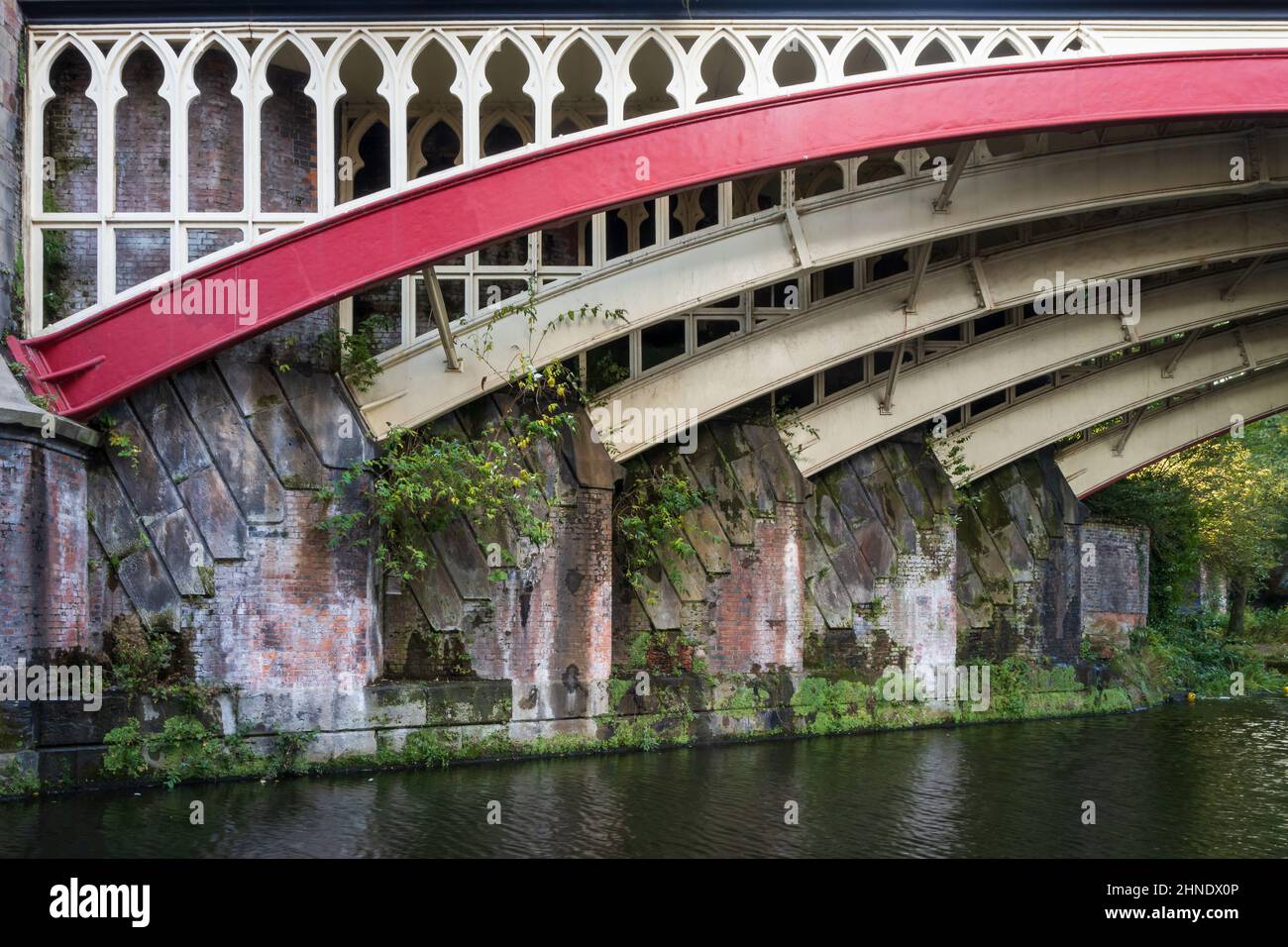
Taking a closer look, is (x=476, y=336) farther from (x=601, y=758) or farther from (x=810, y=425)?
(x=810, y=425)

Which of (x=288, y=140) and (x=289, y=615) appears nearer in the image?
(x=289, y=615)

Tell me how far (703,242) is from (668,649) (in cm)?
602

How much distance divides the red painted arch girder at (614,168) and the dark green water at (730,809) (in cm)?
484

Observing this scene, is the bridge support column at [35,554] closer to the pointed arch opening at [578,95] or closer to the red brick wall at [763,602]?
the pointed arch opening at [578,95]

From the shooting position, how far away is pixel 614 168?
1554cm

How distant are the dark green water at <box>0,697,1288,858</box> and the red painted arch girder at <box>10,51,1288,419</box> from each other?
484 cm

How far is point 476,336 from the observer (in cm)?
1733

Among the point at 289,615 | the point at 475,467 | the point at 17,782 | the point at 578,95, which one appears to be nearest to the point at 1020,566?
the point at 578,95

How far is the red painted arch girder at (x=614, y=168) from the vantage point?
48.7 feet

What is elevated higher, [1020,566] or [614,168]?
[614,168]

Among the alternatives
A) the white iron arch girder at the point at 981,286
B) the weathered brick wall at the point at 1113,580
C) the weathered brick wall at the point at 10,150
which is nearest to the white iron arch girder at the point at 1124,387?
the weathered brick wall at the point at 1113,580

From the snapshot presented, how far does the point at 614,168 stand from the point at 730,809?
723 cm
